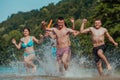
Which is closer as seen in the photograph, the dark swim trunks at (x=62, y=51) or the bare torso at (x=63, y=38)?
the dark swim trunks at (x=62, y=51)

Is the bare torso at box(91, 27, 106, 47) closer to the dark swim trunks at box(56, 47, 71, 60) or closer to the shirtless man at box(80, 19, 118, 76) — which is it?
the shirtless man at box(80, 19, 118, 76)

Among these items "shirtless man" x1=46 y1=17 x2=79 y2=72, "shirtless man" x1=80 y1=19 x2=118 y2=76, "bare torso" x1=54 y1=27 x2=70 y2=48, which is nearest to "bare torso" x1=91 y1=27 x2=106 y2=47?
"shirtless man" x1=80 y1=19 x2=118 y2=76

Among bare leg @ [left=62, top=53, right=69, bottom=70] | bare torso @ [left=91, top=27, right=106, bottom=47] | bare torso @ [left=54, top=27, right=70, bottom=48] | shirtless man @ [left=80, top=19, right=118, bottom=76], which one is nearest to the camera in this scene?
bare leg @ [left=62, top=53, right=69, bottom=70]

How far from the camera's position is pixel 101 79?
449 inches

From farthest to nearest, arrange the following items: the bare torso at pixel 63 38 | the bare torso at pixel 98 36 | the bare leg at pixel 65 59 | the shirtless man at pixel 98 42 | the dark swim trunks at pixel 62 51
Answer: the bare torso at pixel 98 36
the shirtless man at pixel 98 42
the bare torso at pixel 63 38
the dark swim trunks at pixel 62 51
the bare leg at pixel 65 59

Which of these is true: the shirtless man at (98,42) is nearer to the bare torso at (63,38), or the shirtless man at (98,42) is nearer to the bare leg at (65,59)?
the bare torso at (63,38)

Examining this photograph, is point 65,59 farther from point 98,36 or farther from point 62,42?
point 98,36

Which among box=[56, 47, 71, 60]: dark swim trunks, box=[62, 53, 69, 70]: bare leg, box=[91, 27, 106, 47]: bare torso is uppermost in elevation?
box=[91, 27, 106, 47]: bare torso

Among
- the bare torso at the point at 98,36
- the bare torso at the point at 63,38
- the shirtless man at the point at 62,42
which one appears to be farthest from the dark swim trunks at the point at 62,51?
the bare torso at the point at 98,36

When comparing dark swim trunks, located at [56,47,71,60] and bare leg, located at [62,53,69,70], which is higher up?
dark swim trunks, located at [56,47,71,60]

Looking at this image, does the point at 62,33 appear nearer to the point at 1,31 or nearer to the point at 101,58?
the point at 101,58

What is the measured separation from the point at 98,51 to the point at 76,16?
151 meters

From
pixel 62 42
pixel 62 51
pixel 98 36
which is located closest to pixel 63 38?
pixel 62 42

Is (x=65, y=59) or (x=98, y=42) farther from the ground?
(x=98, y=42)
